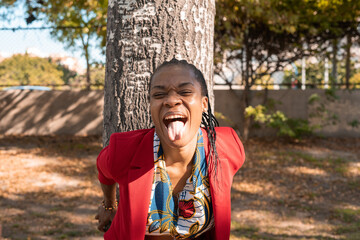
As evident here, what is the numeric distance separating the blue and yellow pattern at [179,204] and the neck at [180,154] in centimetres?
3

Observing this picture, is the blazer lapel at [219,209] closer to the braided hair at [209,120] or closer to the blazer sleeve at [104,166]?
the braided hair at [209,120]

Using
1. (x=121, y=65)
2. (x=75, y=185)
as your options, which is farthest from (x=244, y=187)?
(x=121, y=65)

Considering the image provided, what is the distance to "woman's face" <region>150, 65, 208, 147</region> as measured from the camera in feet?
5.77

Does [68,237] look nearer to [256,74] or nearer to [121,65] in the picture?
[121,65]

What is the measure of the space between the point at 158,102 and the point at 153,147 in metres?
0.25

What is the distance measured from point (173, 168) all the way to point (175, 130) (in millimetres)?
253

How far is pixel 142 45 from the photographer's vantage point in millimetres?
2375

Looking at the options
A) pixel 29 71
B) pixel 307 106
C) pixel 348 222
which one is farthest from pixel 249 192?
pixel 29 71

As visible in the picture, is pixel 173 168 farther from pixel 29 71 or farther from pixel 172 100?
pixel 29 71

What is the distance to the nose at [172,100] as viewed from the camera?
175 cm

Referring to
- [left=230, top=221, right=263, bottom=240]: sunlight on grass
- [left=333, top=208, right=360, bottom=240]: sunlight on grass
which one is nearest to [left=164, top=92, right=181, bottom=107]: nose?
[left=230, top=221, right=263, bottom=240]: sunlight on grass

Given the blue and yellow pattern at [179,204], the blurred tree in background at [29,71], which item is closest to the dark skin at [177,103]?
the blue and yellow pattern at [179,204]

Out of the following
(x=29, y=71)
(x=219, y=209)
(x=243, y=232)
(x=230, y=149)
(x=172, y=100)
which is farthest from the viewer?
(x=29, y=71)

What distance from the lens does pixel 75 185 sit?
6.32 m
